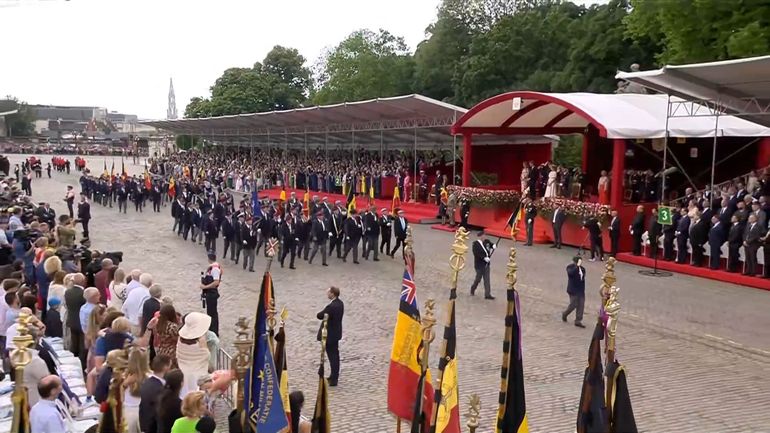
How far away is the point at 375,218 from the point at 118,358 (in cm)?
1413

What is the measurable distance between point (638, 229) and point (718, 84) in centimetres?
434

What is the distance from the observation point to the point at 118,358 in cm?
474

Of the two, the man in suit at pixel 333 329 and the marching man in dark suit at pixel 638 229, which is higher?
the marching man in dark suit at pixel 638 229

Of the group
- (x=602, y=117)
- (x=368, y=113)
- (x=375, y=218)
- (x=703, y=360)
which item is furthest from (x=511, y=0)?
(x=703, y=360)

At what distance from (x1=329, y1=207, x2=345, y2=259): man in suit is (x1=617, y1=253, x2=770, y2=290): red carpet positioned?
25.7ft

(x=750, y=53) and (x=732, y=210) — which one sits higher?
(x=750, y=53)

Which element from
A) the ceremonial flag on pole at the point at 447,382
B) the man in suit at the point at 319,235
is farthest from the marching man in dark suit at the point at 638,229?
the ceremonial flag on pole at the point at 447,382

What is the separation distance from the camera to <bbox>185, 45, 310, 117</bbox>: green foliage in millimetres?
73250

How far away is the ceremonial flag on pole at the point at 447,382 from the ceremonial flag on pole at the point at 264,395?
1.20 metres

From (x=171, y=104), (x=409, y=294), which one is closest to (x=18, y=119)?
(x=171, y=104)

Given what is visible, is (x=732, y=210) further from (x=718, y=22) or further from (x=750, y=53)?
(x=718, y=22)

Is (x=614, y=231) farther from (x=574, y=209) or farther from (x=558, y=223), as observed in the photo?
(x=558, y=223)

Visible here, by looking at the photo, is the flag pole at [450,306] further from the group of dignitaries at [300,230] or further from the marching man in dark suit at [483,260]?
the group of dignitaries at [300,230]

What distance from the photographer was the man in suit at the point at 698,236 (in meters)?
17.4
